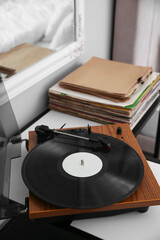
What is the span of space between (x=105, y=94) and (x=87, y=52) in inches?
18.1

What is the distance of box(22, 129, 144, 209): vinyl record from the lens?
0.62 meters

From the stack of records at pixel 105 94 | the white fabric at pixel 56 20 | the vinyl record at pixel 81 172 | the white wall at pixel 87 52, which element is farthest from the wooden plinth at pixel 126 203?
the white fabric at pixel 56 20

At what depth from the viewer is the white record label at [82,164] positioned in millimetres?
696

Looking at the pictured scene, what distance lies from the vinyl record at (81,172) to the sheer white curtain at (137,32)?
0.89 m

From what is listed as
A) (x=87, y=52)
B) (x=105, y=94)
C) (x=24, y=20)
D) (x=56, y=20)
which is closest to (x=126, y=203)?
(x=105, y=94)

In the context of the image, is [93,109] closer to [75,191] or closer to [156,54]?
[75,191]

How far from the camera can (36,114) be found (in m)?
1.16

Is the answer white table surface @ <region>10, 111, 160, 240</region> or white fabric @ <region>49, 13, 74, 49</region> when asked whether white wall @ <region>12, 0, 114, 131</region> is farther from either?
white table surface @ <region>10, 111, 160, 240</region>

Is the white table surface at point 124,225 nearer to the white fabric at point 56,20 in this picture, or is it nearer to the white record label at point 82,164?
the white record label at point 82,164

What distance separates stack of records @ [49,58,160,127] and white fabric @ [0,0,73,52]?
0.22 metres

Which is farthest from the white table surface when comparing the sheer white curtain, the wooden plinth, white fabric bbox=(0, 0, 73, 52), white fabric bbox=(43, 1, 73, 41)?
the sheer white curtain

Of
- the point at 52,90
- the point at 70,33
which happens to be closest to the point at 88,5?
the point at 70,33

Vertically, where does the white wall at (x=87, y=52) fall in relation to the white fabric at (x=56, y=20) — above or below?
below

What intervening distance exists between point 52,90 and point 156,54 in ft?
2.46
